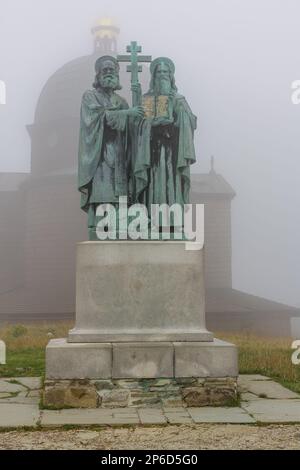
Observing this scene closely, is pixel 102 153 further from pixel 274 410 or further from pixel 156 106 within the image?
pixel 274 410

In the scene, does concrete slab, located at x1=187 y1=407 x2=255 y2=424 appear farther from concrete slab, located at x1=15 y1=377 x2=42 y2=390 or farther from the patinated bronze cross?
the patinated bronze cross

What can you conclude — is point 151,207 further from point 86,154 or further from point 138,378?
point 138,378

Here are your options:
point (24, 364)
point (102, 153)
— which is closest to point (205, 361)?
point (102, 153)

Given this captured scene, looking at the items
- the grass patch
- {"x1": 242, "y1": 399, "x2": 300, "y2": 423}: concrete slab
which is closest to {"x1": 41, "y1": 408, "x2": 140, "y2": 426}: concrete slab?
{"x1": 242, "y1": 399, "x2": 300, "y2": 423}: concrete slab

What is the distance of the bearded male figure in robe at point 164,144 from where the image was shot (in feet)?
21.5

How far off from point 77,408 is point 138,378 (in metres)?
0.65

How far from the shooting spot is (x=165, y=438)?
4.58m

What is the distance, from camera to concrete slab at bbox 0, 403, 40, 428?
5145mm

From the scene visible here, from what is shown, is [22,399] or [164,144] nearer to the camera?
[22,399]

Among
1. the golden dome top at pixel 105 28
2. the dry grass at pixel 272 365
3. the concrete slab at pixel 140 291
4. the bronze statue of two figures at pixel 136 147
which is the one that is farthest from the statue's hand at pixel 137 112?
the golden dome top at pixel 105 28

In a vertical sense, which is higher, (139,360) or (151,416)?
(139,360)

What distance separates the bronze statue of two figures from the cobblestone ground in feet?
7.81

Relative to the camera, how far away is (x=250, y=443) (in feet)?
14.6

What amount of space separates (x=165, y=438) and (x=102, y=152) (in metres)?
3.30
